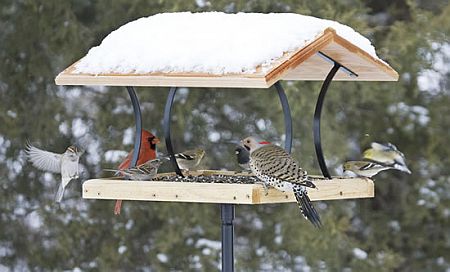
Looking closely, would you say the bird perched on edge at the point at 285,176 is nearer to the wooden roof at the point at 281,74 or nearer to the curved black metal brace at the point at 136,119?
the wooden roof at the point at 281,74

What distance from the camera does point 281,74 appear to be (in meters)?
3.33

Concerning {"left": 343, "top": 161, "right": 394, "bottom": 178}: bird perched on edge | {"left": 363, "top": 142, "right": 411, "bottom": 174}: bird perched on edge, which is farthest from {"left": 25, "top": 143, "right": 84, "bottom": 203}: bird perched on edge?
{"left": 363, "top": 142, "right": 411, "bottom": 174}: bird perched on edge

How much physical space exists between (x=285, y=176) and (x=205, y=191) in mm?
254

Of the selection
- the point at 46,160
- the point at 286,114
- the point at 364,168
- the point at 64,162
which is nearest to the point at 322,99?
the point at 286,114

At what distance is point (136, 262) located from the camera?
7.22 meters

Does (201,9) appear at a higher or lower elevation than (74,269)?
higher

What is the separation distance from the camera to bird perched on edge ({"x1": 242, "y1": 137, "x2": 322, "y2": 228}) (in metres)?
3.45

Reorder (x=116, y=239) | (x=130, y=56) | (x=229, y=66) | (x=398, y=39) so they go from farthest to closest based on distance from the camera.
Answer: (x=116, y=239), (x=398, y=39), (x=130, y=56), (x=229, y=66)

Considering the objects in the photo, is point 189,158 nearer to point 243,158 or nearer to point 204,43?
point 243,158

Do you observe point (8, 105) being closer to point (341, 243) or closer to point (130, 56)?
point (341, 243)

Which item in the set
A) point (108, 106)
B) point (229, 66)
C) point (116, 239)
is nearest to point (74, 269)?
point (116, 239)

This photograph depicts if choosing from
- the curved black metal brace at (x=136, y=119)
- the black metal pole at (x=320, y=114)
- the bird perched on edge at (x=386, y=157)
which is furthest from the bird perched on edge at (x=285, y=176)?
the bird perched on edge at (x=386, y=157)

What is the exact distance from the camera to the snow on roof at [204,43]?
3414 mm

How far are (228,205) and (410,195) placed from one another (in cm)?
340
